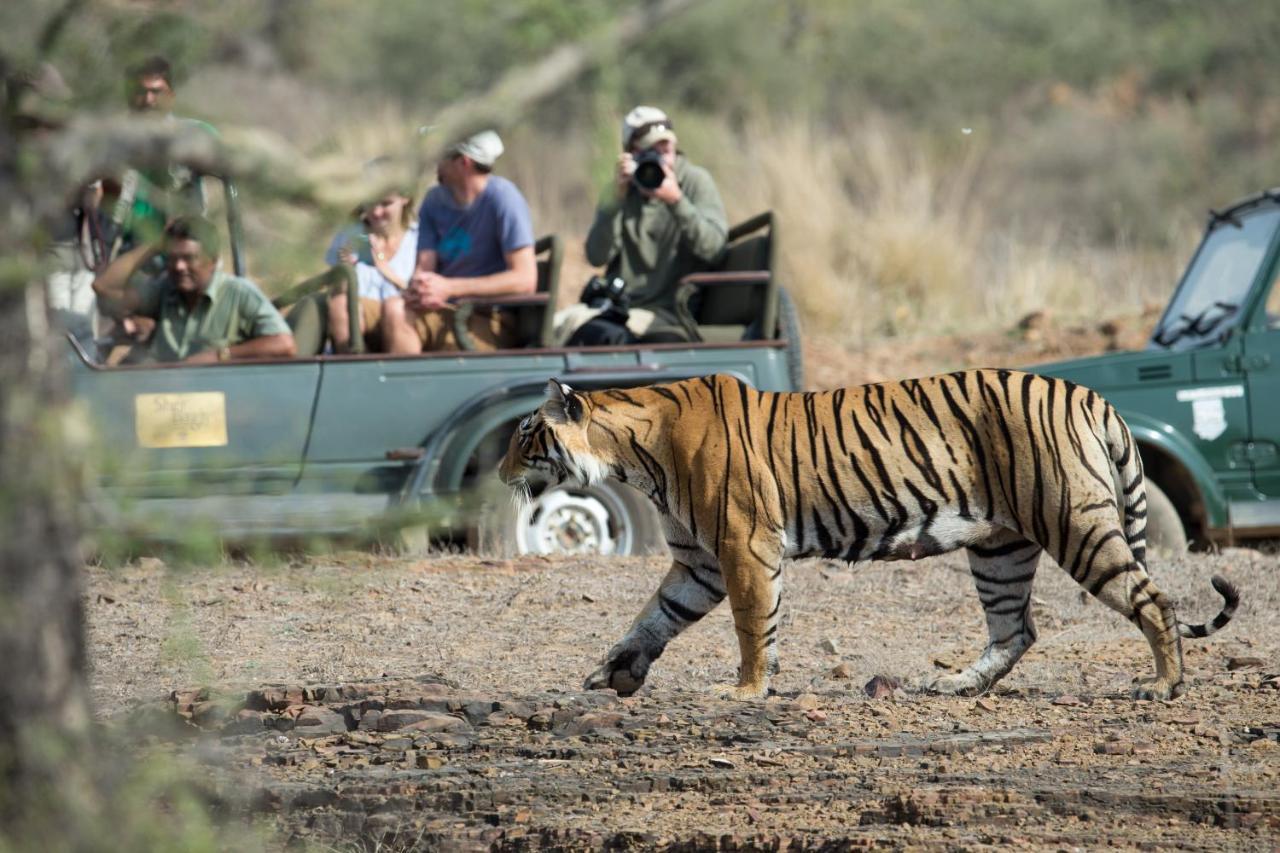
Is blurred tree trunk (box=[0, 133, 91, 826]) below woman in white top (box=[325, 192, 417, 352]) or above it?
below

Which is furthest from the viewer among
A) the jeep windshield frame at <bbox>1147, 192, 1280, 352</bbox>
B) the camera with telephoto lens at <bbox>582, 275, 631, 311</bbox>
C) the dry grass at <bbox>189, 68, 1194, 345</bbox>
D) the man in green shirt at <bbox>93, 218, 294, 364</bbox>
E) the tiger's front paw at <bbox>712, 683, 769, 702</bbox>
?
the dry grass at <bbox>189, 68, 1194, 345</bbox>

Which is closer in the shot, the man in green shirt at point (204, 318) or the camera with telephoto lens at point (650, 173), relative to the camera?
the man in green shirt at point (204, 318)

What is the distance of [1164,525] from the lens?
9266mm

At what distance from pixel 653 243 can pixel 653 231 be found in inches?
2.7

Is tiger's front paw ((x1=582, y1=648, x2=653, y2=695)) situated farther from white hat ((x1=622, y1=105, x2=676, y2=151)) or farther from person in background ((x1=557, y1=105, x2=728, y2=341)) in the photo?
white hat ((x1=622, y1=105, x2=676, y2=151))

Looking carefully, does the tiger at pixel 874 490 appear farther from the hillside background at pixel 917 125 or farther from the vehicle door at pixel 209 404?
the hillside background at pixel 917 125

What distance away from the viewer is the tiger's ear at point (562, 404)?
260 inches

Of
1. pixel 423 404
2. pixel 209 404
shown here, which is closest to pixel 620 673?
pixel 423 404

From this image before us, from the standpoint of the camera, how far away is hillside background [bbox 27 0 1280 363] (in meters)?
16.5

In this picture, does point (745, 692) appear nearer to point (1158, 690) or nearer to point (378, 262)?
point (1158, 690)

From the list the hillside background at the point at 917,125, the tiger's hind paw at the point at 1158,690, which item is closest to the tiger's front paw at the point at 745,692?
the tiger's hind paw at the point at 1158,690

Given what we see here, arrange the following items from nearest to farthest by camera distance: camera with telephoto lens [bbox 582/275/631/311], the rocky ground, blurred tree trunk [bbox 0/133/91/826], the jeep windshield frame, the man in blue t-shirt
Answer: blurred tree trunk [bbox 0/133/91/826] → the rocky ground → the man in blue t-shirt → camera with telephoto lens [bbox 582/275/631/311] → the jeep windshield frame

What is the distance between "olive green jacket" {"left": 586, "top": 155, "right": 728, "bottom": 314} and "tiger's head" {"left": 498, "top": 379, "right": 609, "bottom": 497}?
294cm

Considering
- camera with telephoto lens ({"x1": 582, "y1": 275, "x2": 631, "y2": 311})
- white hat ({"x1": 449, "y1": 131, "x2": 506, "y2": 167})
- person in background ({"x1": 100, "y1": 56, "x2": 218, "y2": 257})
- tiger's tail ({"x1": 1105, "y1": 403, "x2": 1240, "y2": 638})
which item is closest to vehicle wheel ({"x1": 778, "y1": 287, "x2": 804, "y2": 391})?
camera with telephoto lens ({"x1": 582, "y1": 275, "x2": 631, "y2": 311})
